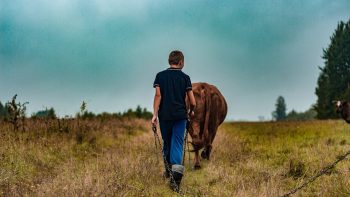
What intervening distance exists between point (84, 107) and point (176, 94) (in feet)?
19.6

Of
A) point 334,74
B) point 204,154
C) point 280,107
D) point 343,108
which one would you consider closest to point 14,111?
point 204,154

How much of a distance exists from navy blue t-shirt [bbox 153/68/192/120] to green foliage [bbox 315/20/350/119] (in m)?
47.8

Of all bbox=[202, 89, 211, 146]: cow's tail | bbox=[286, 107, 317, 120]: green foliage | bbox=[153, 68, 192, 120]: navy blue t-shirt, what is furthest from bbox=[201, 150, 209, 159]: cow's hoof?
bbox=[286, 107, 317, 120]: green foliage

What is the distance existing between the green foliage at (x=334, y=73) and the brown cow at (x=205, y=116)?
45067 millimetres

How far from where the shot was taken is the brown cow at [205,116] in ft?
27.9

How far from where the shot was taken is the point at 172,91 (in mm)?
6934

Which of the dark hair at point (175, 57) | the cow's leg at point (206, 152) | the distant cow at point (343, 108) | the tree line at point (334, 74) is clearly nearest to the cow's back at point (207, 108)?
the cow's leg at point (206, 152)

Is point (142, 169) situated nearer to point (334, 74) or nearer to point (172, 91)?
point (172, 91)

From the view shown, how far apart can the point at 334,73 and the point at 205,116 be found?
49.0 m

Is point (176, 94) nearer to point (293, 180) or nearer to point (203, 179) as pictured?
point (203, 179)

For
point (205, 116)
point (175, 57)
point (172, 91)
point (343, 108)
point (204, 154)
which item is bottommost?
point (204, 154)

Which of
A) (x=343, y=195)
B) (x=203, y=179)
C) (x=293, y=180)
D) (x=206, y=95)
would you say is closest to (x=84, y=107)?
(x=206, y=95)

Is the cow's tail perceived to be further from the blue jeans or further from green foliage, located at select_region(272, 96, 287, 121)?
green foliage, located at select_region(272, 96, 287, 121)

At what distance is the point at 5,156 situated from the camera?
8.47m
